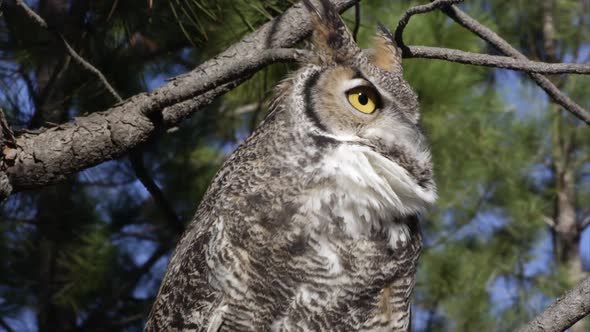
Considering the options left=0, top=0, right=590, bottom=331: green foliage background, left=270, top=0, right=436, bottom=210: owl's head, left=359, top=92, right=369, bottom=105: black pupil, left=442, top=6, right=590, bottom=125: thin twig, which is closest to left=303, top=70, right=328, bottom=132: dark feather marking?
left=270, top=0, right=436, bottom=210: owl's head

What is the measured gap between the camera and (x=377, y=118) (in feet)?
5.41

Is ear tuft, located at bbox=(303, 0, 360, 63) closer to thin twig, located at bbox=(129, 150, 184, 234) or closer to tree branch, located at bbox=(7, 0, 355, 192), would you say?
tree branch, located at bbox=(7, 0, 355, 192)

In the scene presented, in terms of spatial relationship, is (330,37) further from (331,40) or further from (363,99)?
(363,99)

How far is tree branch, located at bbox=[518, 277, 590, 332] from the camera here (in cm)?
135

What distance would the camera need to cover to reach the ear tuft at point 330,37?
170cm

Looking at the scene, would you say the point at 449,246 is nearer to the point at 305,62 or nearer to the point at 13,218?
the point at 13,218

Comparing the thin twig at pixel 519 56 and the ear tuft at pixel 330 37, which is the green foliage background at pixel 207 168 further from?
the thin twig at pixel 519 56

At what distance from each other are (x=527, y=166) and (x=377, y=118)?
13.0 ft

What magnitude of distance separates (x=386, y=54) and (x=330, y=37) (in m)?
0.24

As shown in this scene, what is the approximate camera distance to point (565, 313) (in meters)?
1.36

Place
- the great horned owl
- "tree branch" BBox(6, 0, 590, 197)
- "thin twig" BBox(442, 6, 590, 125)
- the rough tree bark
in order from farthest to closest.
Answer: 1. the rough tree bark
2. "thin twig" BBox(442, 6, 590, 125)
3. the great horned owl
4. "tree branch" BBox(6, 0, 590, 197)

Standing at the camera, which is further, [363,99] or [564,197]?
[564,197]

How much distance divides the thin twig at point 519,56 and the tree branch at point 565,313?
24.1 inches

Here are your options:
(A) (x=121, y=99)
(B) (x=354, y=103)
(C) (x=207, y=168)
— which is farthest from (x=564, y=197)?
(A) (x=121, y=99)
